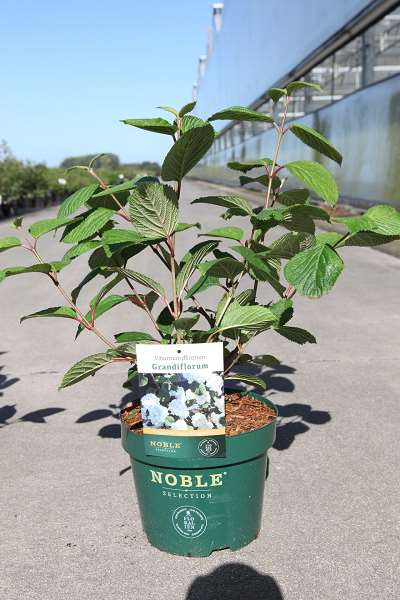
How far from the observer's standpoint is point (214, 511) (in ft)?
7.30

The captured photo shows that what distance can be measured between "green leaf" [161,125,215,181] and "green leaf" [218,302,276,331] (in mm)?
480

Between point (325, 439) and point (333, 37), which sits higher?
point (333, 37)

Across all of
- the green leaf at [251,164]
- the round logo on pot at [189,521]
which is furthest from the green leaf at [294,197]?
the round logo on pot at [189,521]

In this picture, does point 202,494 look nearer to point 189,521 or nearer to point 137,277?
point 189,521

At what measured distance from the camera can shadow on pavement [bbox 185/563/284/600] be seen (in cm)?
212

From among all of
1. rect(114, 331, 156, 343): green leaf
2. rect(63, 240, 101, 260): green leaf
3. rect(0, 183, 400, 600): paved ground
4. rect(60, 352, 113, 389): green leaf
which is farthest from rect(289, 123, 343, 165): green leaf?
rect(0, 183, 400, 600): paved ground

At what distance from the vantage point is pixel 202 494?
2180 millimetres

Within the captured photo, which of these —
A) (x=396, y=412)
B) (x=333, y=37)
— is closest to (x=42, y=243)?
(x=333, y=37)

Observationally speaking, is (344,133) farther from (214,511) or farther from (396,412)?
(214,511)

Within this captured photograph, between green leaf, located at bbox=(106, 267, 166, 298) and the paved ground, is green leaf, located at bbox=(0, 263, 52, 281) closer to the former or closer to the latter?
green leaf, located at bbox=(106, 267, 166, 298)

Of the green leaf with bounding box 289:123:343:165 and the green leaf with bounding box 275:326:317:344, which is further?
the green leaf with bounding box 275:326:317:344

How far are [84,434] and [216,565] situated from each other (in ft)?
4.91

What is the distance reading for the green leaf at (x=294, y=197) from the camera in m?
2.29

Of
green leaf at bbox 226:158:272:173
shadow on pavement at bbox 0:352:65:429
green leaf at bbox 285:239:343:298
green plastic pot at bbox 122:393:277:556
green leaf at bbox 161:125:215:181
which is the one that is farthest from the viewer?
shadow on pavement at bbox 0:352:65:429
